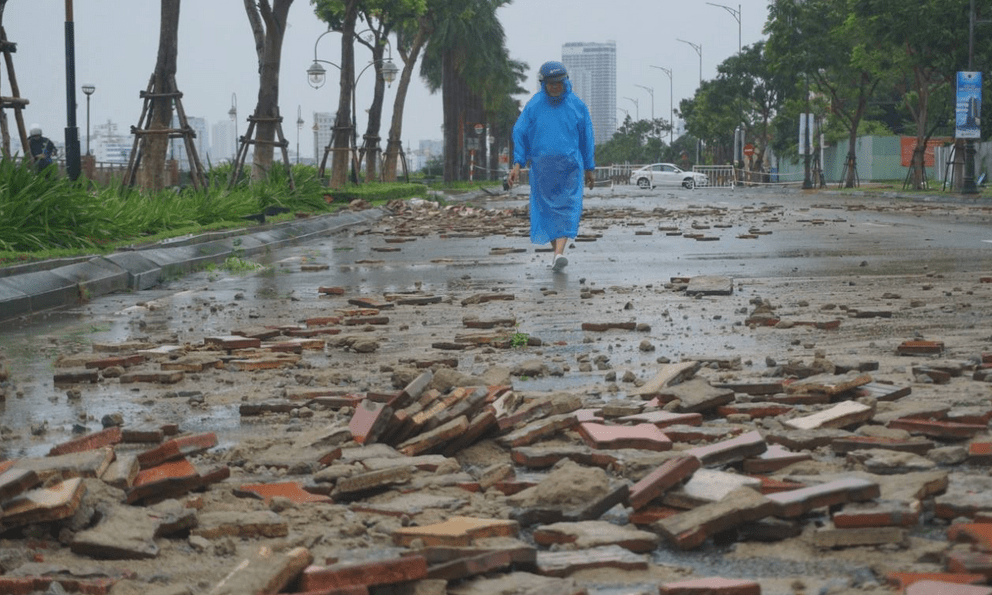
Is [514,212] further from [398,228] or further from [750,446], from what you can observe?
[750,446]

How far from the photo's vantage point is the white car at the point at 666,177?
76.8m

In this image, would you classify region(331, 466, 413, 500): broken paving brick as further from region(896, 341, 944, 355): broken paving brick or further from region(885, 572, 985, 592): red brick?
region(896, 341, 944, 355): broken paving brick

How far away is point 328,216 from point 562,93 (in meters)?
12.4

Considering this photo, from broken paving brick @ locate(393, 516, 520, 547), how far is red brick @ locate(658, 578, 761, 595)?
2.01 feet

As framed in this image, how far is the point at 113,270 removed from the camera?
1280cm

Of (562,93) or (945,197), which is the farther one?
(945,197)

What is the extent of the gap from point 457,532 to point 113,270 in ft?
32.7

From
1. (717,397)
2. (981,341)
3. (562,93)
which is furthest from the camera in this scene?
(562,93)

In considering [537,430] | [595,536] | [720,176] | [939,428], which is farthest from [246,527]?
[720,176]

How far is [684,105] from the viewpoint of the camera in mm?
111062

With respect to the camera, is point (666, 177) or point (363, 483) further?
point (666, 177)

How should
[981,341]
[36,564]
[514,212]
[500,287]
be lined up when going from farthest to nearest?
[514,212], [500,287], [981,341], [36,564]

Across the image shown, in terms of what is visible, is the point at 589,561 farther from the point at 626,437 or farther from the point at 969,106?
the point at 969,106

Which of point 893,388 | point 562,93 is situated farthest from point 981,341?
point 562,93
